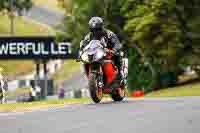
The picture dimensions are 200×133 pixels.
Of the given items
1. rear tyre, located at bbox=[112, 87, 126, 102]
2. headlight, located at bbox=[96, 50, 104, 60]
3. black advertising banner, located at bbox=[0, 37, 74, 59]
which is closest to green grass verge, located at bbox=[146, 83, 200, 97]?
rear tyre, located at bbox=[112, 87, 126, 102]

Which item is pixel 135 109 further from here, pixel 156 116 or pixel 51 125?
pixel 51 125

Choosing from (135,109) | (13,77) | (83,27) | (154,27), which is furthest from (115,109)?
(13,77)

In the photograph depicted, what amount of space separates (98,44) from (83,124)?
514cm

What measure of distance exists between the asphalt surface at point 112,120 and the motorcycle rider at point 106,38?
8.23 ft

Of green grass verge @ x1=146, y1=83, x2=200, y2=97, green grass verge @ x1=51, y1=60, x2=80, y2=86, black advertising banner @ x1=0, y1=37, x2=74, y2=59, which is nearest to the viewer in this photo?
green grass verge @ x1=146, y1=83, x2=200, y2=97

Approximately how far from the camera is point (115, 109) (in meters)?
14.4

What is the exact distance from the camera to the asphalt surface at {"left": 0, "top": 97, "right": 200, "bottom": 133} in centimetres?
1082

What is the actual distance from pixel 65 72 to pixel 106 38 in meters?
66.7

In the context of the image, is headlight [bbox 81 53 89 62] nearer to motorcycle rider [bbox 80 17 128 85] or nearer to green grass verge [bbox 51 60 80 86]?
motorcycle rider [bbox 80 17 128 85]

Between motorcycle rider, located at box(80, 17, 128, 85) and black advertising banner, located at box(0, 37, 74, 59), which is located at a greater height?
black advertising banner, located at box(0, 37, 74, 59)

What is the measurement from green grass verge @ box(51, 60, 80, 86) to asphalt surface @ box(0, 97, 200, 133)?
63749 millimetres

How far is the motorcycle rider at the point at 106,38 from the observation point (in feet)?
55.4

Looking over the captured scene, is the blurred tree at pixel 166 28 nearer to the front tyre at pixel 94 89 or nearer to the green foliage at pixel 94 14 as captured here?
the green foliage at pixel 94 14

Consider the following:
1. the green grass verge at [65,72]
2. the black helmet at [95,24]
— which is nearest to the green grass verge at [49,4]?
the green grass verge at [65,72]
